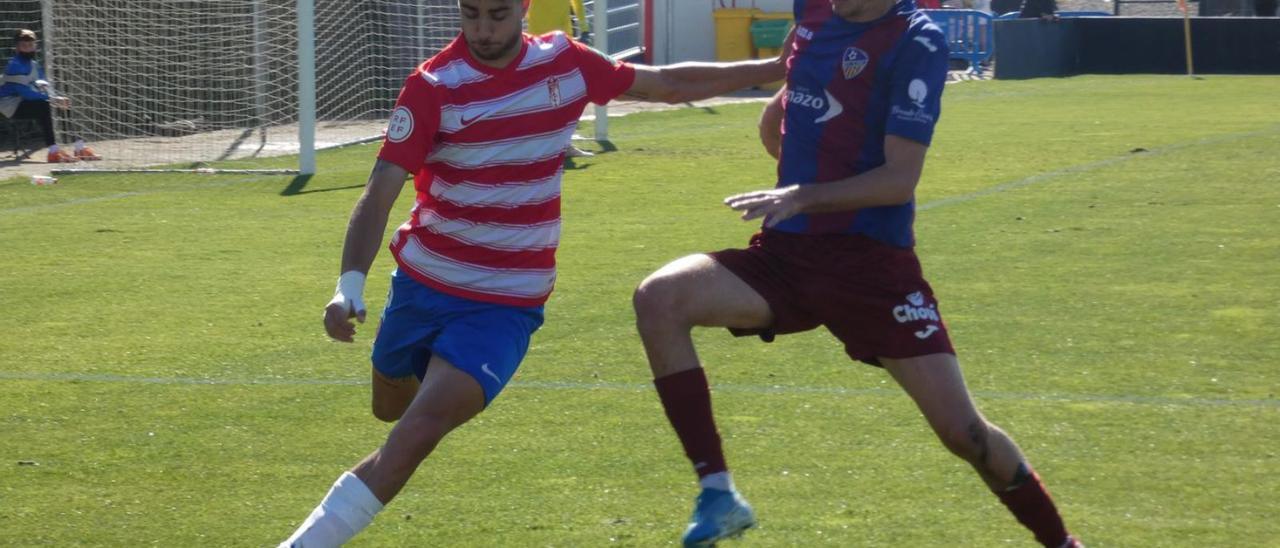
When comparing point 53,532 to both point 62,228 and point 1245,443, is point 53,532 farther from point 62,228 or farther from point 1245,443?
point 62,228

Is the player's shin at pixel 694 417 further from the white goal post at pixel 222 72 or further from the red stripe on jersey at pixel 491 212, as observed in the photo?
the white goal post at pixel 222 72

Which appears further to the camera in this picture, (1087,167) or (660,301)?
(1087,167)

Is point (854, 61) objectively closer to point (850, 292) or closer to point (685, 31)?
point (850, 292)

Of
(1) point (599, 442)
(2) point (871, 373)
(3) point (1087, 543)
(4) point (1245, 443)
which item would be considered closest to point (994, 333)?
(2) point (871, 373)

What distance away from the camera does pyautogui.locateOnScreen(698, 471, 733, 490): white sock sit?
4.43 meters

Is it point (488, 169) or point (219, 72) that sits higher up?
point (488, 169)

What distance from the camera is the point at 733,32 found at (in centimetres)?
3142

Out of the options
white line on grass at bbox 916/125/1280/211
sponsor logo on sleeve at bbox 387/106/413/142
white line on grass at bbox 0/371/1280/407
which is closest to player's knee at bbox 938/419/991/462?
sponsor logo on sleeve at bbox 387/106/413/142

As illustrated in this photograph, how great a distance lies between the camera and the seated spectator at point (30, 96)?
56.9 ft

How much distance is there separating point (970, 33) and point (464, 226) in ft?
93.8

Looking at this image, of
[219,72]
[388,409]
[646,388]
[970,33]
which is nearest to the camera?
[388,409]

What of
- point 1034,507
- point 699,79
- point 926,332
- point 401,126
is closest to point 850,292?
point 926,332

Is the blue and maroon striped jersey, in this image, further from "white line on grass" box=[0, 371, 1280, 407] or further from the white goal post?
the white goal post

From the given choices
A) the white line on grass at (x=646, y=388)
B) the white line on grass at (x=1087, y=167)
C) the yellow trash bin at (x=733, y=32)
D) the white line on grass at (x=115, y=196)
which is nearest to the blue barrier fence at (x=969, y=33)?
the yellow trash bin at (x=733, y=32)
